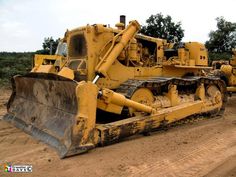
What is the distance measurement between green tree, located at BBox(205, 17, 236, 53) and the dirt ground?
117ft

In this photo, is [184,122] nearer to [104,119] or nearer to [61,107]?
[104,119]

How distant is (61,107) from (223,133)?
152 inches

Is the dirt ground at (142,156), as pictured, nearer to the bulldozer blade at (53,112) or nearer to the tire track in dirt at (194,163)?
the tire track in dirt at (194,163)

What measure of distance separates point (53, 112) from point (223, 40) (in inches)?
1520

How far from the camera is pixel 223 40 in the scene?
40.2 metres

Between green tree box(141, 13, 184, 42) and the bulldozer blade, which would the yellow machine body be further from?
green tree box(141, 13, 184, 42)

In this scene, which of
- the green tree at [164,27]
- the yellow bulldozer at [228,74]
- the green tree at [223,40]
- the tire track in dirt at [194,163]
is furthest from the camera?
the green tree at [223,40]

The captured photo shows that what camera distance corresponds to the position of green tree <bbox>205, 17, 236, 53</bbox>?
131 ft

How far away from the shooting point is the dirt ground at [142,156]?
14.2 feet

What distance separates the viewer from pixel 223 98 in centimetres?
900

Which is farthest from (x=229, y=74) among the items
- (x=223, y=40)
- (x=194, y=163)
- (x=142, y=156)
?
(x=223, y=40)

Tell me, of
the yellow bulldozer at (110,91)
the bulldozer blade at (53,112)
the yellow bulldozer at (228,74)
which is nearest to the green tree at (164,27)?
the yellow bulldozer at (228,74)

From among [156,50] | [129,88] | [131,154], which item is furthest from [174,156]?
[156,50]

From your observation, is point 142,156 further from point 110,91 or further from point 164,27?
point 164,27
